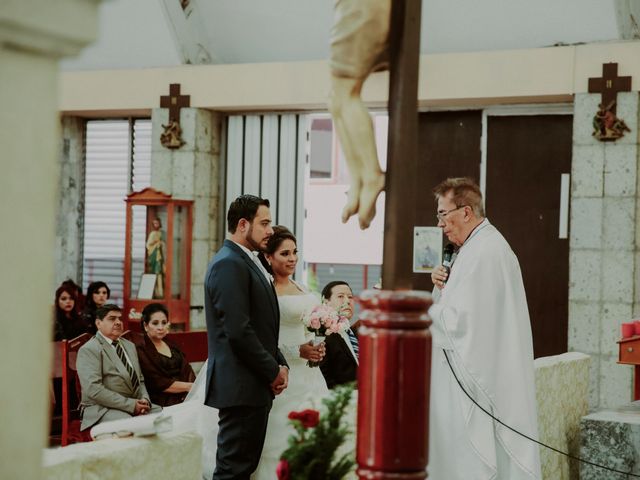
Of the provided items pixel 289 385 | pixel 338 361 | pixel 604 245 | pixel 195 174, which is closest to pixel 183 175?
pixel 195 174

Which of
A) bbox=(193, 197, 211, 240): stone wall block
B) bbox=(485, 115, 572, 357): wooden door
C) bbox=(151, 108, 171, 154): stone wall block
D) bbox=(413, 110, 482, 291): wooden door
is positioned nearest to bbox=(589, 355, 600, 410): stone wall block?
bbox=(485, 115, 572, 357): wooden door

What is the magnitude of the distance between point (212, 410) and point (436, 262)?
5578 mm

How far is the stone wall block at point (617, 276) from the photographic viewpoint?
1023 cm

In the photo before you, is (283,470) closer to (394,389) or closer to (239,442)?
(394,389)

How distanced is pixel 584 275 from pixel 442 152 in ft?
6.76

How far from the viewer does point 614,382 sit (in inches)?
401

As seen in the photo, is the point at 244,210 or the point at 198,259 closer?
the point at 244,210

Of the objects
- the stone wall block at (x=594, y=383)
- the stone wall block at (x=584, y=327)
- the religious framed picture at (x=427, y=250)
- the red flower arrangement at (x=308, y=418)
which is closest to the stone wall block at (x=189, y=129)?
the religious framed picture at (x=427, y=250)

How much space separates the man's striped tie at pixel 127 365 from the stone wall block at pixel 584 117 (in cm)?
514

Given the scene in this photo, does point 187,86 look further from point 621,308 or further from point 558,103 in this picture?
Answer: point 621,308

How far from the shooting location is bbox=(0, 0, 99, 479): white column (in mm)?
2043

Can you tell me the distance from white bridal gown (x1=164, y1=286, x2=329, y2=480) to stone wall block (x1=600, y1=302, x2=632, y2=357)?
4.54 meters

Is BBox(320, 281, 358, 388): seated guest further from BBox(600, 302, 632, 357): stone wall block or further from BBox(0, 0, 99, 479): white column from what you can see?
BBox(0, 0, 99, 479): white column

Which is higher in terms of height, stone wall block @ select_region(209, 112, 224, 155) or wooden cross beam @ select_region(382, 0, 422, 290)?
stone wall block @ select_region(209, 112, 224, 155)
